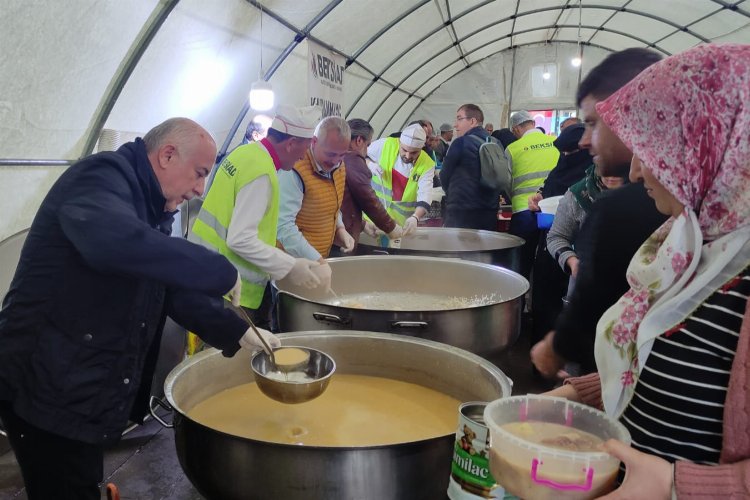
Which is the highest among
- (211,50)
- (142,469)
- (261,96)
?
(211,50)

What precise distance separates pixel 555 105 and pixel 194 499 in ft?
42.7

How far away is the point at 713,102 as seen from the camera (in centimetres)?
85

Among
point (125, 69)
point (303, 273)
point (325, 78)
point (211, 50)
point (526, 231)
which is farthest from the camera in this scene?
point (325, 78)

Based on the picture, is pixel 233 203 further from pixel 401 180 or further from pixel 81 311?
pixel 401 180

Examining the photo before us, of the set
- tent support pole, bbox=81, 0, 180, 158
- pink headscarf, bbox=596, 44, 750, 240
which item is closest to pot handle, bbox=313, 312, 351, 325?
pink headscarf, bbox=596, 44, 750, 240

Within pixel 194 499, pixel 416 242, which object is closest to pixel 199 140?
pixel 194 499

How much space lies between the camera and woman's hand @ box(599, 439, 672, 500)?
0.80 m

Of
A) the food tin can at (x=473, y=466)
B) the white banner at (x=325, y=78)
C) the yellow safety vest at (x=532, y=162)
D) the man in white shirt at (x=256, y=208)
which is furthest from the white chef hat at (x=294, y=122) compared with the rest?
the white banner at (x=325, y=78)

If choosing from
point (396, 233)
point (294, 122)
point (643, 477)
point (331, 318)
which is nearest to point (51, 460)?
point (331, 318)

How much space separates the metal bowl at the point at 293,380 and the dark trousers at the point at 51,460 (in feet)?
1.56

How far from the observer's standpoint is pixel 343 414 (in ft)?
6.27

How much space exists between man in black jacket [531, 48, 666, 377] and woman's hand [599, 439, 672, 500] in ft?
2.07

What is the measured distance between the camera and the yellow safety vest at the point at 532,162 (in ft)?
15.0

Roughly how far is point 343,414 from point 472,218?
2.91 m
